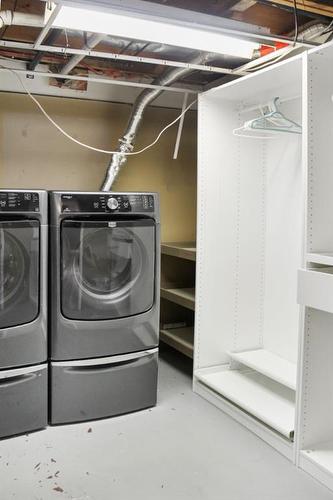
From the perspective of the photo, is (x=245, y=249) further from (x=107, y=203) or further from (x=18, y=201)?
(x=18, y=201)

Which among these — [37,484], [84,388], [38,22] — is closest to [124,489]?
[37,484]

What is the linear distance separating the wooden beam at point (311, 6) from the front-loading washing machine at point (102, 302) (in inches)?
51.2

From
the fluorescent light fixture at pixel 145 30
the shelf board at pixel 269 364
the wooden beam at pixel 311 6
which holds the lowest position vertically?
the shelf board at pixel 269 364

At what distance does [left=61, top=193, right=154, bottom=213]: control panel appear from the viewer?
2705 millimetres

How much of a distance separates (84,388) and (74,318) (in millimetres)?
449

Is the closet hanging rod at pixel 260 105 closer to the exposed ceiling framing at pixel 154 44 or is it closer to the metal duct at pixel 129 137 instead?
the exposed ceiling framing at pixel 154 44

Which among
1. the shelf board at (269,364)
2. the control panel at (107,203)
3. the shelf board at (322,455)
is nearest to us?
the shelf board at (322,455)

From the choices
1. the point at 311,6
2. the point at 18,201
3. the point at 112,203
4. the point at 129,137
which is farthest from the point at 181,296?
the point at 311,6

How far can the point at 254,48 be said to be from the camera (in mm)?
2795

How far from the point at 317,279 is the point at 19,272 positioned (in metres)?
1.64

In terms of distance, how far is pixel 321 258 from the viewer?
2.22 meters

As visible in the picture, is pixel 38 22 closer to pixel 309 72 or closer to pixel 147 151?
pixel 309 72

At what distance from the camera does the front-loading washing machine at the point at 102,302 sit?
273cm

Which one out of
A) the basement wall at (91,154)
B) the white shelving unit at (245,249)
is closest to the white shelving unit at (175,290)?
the basement wall at (91,154)
